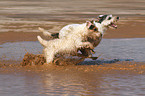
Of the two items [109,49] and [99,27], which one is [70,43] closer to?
[99,27]

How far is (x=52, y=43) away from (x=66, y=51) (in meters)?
0.45

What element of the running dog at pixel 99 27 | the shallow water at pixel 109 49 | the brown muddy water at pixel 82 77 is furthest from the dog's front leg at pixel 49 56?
the shallow water at pixel 109 49

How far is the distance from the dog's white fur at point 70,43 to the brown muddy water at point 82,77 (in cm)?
42

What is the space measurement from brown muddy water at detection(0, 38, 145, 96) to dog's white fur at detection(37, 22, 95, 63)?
0.42m

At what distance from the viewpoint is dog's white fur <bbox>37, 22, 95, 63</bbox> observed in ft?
29.9

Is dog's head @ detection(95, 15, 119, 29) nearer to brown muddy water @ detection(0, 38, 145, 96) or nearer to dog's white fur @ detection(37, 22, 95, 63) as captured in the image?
Answer: dog's white fur @ detection(37, 22, 95, 63)

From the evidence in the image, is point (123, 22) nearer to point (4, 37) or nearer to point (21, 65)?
point (4, 37)

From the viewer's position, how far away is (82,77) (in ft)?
26.9

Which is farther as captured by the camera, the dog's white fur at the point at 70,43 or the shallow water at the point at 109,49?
the shallow water at the point at 109,49

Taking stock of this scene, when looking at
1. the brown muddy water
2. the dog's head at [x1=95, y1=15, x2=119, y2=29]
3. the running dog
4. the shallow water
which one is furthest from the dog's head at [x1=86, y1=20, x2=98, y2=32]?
the shallow water

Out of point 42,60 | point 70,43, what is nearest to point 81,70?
point 70,43

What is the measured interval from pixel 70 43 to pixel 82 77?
1299mm

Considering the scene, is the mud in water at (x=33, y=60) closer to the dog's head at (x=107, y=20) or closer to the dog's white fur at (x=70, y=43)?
the dog's white fur at (x=70, y=43)

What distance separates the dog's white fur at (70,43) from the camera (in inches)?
359
